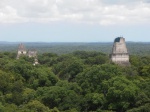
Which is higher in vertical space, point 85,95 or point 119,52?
point 119,52

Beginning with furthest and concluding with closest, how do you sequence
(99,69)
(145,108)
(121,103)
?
1. (99,69)
2. (121,103)
3. (145,108)

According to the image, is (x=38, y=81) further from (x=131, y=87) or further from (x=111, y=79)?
(x=131, y=87)

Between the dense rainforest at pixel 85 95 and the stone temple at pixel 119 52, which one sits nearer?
the dense rainforest at pixel 85 95

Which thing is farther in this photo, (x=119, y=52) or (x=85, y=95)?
(x=119, y=52)

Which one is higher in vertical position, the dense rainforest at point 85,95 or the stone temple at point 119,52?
the stone temple at point 119,52

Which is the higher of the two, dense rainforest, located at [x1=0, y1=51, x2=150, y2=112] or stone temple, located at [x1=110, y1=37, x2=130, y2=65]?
stone temple, located at [x1=110, y1=37, x2=130, y2=65]

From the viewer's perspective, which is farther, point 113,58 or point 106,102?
point 113,58

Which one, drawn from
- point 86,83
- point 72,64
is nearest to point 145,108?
point 86,83

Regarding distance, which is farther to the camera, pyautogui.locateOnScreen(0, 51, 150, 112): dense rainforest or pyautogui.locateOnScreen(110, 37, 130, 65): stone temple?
pyautogui.locateOnScreen(110, 37, 130, 65): stone temple
